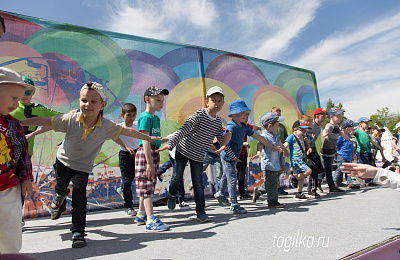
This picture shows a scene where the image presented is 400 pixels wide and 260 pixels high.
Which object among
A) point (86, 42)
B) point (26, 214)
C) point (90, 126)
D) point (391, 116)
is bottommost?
point (26, 214)

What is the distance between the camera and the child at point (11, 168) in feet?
5.05

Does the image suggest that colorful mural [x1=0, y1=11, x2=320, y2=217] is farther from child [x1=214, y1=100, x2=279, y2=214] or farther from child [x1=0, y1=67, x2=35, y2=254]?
child [x1=0, y1=67, x2=35, y2=254]

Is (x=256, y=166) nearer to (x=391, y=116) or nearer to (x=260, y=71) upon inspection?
(x=260, y=71)

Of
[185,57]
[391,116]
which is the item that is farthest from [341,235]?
[391,116]

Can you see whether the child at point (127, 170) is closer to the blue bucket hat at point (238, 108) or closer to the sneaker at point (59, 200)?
the sneaker at point (59, 200)

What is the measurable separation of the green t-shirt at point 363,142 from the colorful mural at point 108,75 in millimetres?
2626

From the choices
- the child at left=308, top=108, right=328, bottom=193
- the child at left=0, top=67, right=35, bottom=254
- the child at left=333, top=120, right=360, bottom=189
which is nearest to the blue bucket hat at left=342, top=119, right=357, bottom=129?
Result: the child at left=333, top=120, right=360, bottom=189

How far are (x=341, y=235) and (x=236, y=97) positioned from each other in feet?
13.9

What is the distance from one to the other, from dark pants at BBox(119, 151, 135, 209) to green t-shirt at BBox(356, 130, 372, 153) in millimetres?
5700

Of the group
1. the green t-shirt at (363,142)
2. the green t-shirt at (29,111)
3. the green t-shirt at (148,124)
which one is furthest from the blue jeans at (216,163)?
the green t-shirt at (363,142)

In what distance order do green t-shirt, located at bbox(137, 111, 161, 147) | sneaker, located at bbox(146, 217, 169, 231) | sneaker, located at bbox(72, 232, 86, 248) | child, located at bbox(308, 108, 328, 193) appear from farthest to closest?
1. child, located at bbox(308, 108, 328, 193)
2. green t-shirt, located at bbox(137, 111, 161, 147)
3. sneaker, located at bbox(146, 217, 169, 231)
4. sneaker, located at bbox(72, 232, 86, 248)

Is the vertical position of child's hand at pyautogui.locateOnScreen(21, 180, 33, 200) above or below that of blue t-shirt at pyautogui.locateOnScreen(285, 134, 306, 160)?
below

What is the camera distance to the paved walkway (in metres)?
1.90

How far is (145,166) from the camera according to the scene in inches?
119
